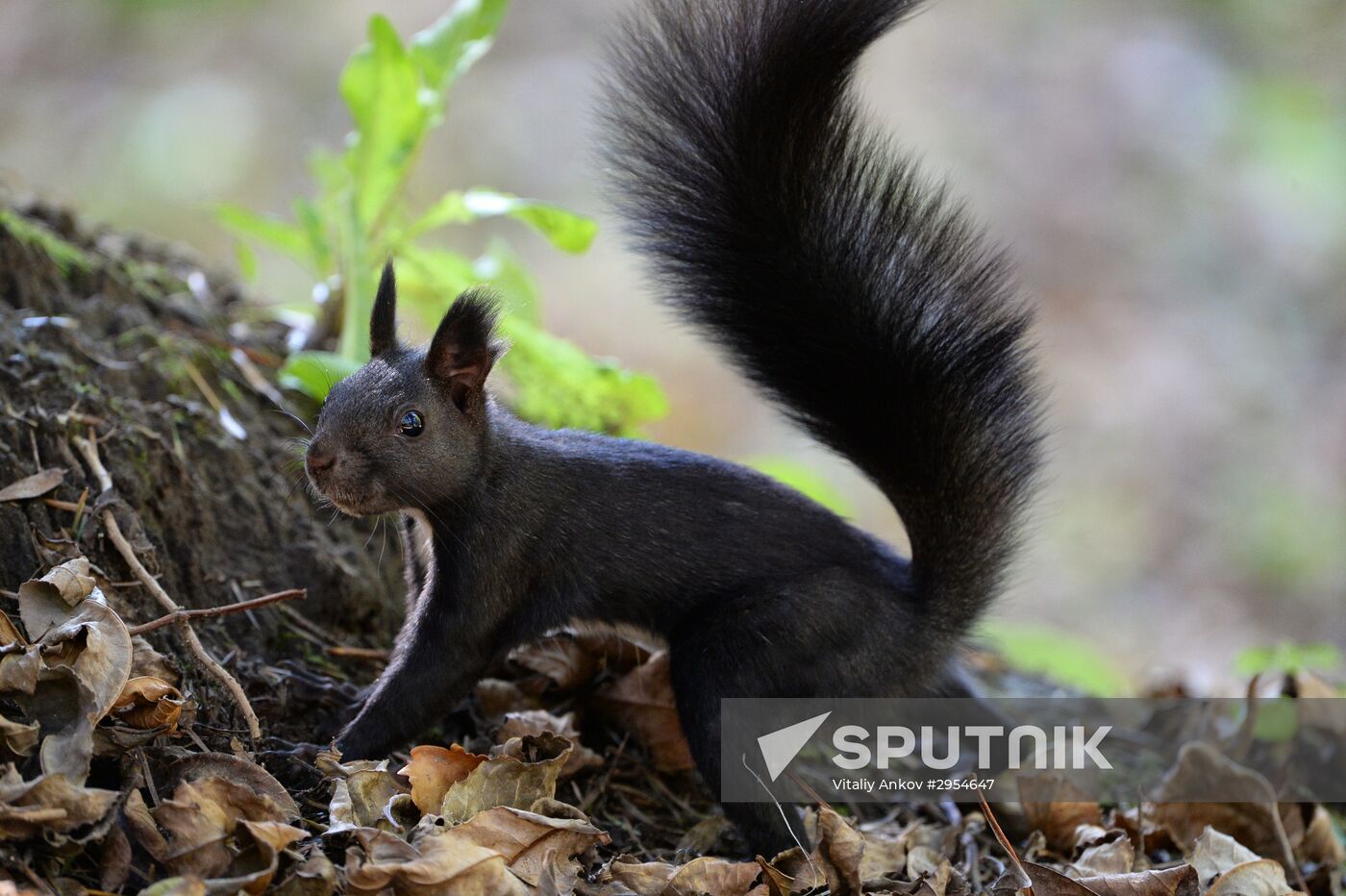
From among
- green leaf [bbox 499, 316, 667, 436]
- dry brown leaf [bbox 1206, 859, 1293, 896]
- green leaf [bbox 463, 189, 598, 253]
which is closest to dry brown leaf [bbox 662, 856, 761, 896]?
dry brown leaf [bbox 1206, 859, 1293, 896]

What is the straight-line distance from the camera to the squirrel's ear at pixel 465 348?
2557 millimetres

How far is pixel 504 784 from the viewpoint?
7.21 ft

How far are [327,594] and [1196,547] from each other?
6415 millimetres

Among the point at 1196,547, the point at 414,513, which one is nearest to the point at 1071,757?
the point at 414,513

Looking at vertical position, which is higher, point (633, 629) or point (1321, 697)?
point (1321, 697)

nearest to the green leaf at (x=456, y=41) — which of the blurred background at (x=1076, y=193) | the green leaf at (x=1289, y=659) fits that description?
the green leaf at (x=1289, y=659)

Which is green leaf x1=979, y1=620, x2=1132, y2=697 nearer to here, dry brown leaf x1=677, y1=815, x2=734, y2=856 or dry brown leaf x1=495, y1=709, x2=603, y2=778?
dry brown leaf x1=677, y1=815, x2=734, y2=856

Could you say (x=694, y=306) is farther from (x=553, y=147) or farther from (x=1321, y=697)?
(x=553, y=147)

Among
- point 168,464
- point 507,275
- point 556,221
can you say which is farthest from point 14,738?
point 507,275

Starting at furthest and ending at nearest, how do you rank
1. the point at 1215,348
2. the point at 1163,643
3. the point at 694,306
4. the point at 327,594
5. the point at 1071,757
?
the point at 1215,348, the point at 1163,643, the point at 1071,757, the point at 327,594, the point at 694,306

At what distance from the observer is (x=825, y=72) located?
7.92ft

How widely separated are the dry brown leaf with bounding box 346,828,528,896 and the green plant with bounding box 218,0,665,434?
1.64 m

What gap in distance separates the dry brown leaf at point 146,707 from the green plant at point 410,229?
51.6 inches

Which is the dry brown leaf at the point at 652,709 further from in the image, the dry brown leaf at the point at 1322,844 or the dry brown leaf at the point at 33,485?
the dry brown leaf at the point at 1322,844
